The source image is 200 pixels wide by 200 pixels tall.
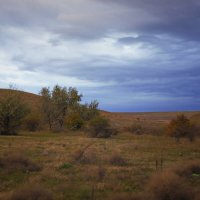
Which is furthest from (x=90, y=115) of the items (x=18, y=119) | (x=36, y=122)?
(x=18, y=119)

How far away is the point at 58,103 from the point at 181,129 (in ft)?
107

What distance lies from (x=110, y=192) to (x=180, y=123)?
2828cm

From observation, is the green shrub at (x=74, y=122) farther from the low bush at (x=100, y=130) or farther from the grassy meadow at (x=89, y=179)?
the grassy meadow at (x=89, y=179)

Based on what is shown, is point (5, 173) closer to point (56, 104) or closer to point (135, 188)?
point (135, 188)

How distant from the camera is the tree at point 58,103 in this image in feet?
218

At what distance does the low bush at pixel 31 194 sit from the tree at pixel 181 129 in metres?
30.0

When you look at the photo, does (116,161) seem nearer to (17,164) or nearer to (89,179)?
(89,179)

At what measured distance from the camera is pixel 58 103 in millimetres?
67562

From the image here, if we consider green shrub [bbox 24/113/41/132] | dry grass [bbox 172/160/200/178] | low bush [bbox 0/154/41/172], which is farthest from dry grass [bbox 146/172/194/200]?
green shrub [bbox 24/113/41/132]

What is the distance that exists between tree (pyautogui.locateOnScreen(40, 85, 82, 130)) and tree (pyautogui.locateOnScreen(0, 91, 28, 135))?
59.6 ft

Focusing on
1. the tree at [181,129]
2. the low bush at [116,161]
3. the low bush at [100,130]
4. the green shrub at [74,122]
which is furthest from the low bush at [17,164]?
the green shrub at [74,122]

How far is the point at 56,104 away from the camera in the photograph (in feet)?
221

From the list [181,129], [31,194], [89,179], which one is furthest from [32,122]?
[31,194]

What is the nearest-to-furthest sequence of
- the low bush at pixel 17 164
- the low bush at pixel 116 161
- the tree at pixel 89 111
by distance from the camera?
the low bush at pixel 17 164 → the low bush at pixel 116 161 → the tree at pixel 89 111
